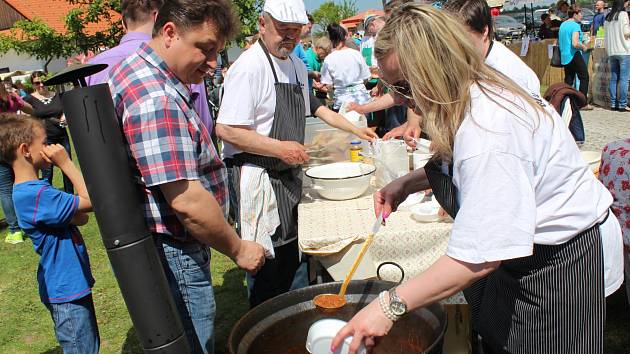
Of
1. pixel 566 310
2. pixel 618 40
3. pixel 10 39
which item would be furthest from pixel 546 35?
pixel 10 39

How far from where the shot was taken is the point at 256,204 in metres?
2.70

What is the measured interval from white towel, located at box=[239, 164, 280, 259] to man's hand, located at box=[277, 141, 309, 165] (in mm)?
181

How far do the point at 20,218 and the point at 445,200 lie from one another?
1827 millimetres

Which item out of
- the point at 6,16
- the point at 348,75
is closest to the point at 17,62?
the point at 6,16

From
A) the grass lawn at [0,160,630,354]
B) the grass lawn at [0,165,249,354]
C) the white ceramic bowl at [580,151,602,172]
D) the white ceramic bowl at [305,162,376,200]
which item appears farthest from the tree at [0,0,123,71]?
the white ceramic bowl at [580,151,602,172]

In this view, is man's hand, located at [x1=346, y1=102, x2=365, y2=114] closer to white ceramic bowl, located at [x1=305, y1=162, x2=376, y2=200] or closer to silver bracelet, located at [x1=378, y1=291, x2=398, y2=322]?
white ceramic bowl, located at [x1=305, y1=162, x2=376, y2=200]

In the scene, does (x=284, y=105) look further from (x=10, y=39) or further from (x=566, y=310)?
(x=10, y=39)

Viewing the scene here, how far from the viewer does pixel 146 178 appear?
5.14 ft

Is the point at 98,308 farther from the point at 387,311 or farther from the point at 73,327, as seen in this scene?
the point at 387,311

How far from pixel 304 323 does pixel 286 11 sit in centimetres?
153

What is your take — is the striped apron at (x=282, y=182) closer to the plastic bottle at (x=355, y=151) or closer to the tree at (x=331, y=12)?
the plastic bottle at (x=355, y=151)

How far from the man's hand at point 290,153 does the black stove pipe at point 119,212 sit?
108cm

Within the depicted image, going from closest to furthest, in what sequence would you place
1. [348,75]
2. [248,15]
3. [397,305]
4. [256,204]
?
[397,305] < [256,204] < [348,75] < [248,15]

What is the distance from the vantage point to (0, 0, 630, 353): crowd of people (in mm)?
1234
